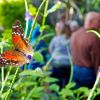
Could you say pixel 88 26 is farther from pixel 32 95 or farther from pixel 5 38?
pixel 5 38

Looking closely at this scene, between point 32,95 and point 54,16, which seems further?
point 54,16

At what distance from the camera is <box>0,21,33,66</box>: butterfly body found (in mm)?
1273

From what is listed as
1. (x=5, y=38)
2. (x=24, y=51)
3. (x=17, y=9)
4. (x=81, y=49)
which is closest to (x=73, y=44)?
(x=81, y=49)

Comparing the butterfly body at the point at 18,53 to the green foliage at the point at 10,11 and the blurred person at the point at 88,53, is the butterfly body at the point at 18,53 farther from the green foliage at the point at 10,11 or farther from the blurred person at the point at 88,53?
the green foliage at the point at 10,11

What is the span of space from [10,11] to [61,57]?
27.3ft

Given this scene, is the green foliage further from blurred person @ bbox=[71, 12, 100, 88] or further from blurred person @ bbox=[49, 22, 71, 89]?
blurred person @ bbox=[71, 12, 100, 88]

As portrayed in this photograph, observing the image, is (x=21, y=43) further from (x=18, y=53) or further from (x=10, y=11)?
(x=10, y=11)

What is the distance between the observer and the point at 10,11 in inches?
Answer: 570

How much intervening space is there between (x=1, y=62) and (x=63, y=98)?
874mm

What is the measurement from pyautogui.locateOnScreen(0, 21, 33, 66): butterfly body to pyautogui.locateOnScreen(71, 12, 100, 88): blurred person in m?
3.89

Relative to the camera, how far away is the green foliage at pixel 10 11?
14.1 meters

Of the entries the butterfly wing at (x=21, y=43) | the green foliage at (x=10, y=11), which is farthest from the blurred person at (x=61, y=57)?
the green foliage at (x=10, y=11)

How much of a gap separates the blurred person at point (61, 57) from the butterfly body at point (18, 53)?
492cm

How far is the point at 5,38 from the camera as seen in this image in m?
1.64
